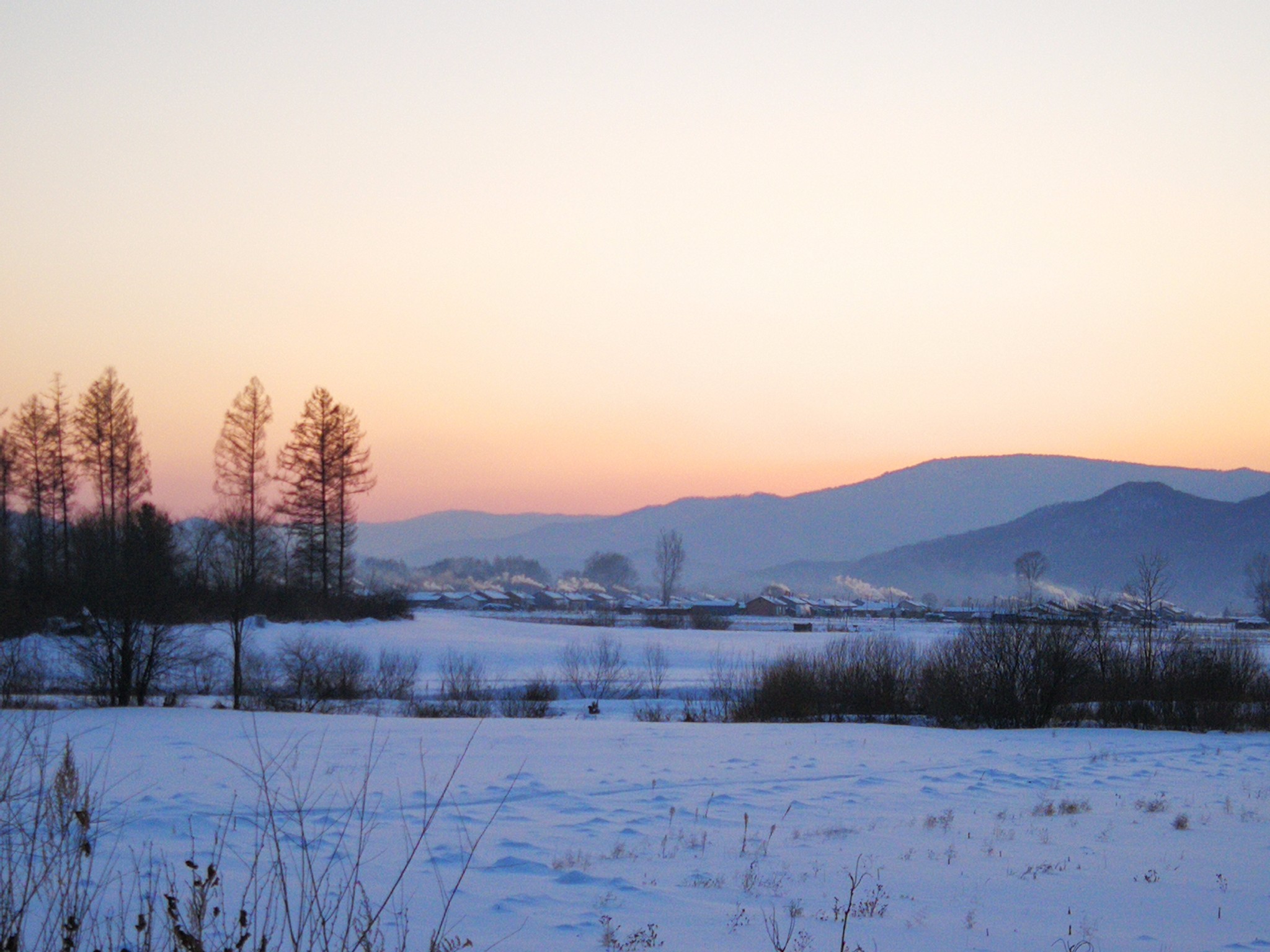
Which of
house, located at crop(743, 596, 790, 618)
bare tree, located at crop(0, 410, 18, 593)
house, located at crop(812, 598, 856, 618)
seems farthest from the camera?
house, located at crop(743, 596, 790, 618)

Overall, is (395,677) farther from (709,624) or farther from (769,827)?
(709,624)

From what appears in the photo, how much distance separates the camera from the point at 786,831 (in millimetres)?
11297

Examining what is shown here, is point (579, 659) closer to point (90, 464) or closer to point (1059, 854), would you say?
point (90, 464)

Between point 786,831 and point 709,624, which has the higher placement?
point 786,831

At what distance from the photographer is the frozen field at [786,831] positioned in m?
7.63

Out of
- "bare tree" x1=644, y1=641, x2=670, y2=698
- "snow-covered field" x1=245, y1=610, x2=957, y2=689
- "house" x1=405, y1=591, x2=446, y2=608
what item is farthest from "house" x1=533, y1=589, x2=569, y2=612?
"bare tree" x1=644, y1=641, x2=670, y2=698

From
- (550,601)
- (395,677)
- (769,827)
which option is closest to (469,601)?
(550,601)

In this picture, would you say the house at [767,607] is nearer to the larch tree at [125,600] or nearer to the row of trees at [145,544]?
the row of trees at [145,544]

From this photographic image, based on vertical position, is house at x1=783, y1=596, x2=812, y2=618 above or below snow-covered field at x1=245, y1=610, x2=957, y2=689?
below

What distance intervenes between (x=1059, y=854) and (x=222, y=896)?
843 cm

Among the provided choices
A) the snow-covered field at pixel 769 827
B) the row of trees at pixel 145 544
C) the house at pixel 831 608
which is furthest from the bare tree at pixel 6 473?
the house at pixel 831 608

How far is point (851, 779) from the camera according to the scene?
1553cm

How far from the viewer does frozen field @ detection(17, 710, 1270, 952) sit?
7633mm

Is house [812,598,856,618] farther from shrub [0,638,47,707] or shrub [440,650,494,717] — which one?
shrub [0,638,47,707]
